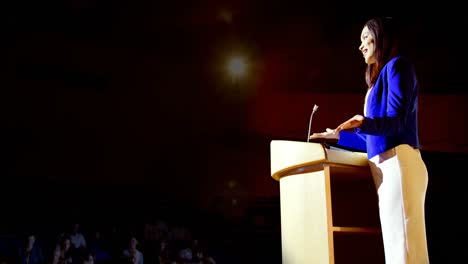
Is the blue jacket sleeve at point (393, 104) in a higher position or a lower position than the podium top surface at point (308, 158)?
higher

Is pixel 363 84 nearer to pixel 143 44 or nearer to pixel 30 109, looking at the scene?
pixel 143 44

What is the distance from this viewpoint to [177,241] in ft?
12.4

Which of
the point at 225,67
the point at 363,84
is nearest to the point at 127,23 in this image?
the point at 225,67

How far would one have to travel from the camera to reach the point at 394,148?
105cm

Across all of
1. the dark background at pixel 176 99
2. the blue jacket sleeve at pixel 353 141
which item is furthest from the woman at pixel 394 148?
the dark background at pixel 176 99

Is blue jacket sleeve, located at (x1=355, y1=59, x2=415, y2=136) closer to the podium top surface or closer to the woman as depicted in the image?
the woman

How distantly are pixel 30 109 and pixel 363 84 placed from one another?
3.15 m

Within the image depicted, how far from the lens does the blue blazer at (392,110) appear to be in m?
1.03

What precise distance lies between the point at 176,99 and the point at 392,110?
10.7 feet

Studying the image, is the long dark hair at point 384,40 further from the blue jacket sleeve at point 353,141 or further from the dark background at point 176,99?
the dark background at point 176,99

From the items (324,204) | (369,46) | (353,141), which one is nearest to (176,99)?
(353,141)

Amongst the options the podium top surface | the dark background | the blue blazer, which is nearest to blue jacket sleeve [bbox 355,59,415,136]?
the blue blazer

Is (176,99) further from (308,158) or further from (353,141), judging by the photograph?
(308,158)

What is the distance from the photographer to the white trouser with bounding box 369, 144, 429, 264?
99 cm
